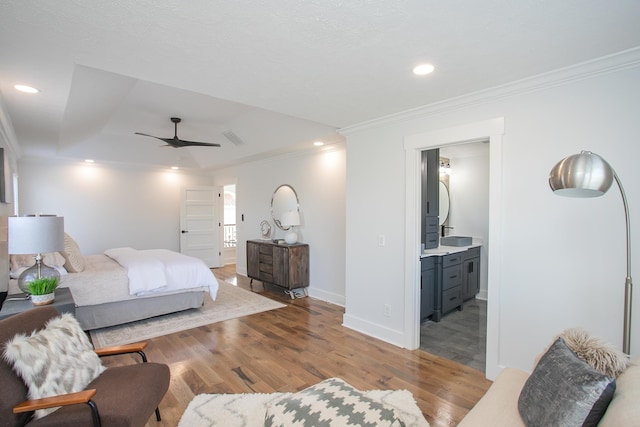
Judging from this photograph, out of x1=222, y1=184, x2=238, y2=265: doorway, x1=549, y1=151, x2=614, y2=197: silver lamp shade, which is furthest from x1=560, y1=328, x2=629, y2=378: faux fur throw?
x1=222, y1=184, x2=238, y2=265: doorway

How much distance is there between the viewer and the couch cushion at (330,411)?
1549 millimetres

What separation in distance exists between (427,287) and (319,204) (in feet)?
6.89

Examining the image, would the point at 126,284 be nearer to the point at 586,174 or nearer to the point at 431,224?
the point at 431,224

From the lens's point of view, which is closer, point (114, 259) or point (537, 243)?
point (537, 243)

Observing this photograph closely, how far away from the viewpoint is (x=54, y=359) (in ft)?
5.54

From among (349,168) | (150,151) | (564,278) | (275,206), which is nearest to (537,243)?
(564,278)

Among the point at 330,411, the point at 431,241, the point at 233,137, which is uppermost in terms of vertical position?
the point at 233,137

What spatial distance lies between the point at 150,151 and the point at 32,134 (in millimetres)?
2514

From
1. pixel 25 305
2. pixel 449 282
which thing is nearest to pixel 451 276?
pixel 449 282

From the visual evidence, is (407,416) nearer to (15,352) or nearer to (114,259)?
(15,352)

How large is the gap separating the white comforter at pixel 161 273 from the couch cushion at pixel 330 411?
2.91 meters

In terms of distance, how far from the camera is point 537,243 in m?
2.46

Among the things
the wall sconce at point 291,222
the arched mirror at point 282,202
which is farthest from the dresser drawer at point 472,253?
the arched mirror at point 282,202

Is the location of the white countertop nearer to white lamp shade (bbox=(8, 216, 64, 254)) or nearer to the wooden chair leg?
the wooden chair leg
